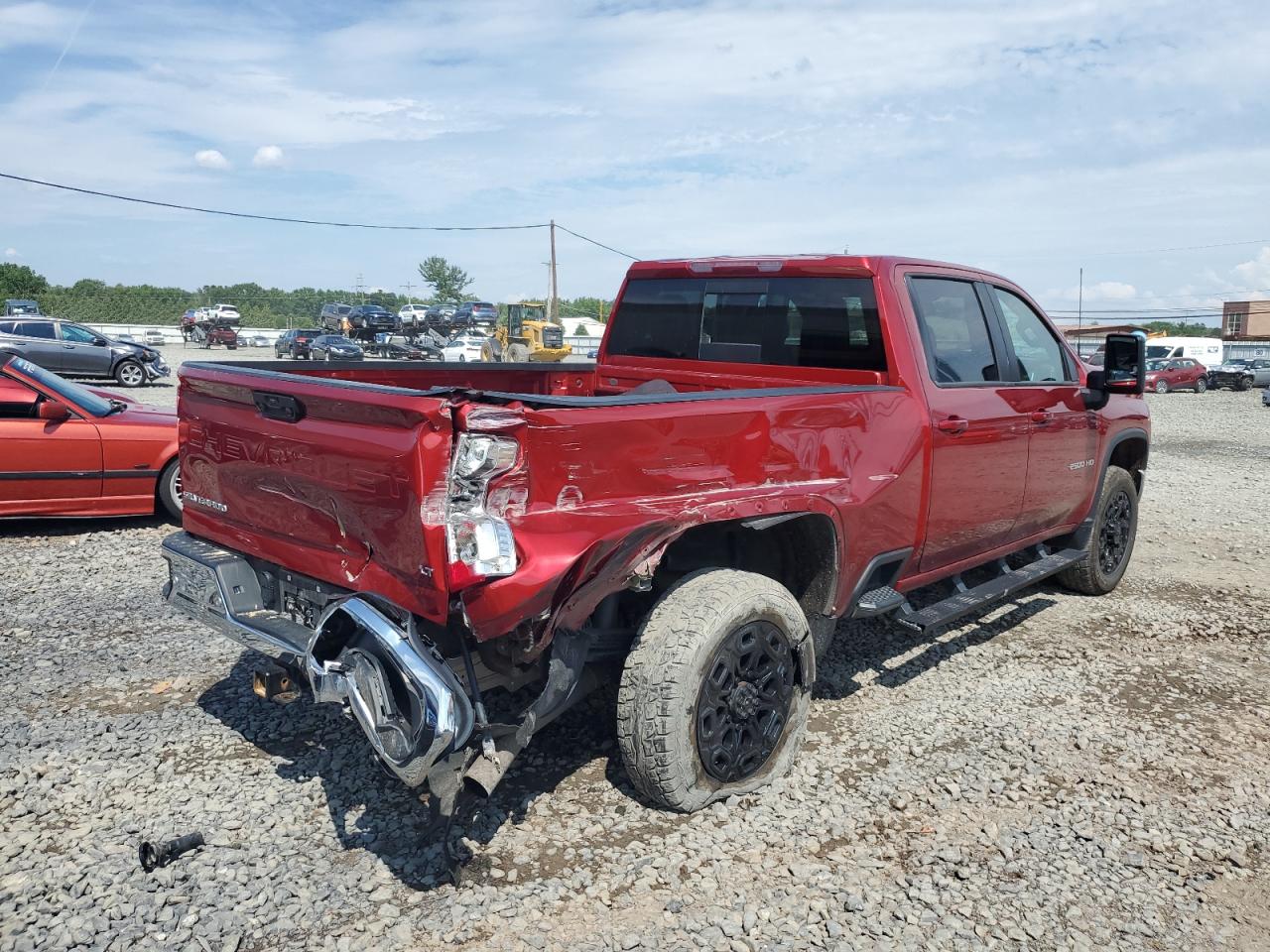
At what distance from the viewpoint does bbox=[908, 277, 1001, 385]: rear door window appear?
14.9 feet

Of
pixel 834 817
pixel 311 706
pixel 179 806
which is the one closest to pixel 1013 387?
pixel 834 817

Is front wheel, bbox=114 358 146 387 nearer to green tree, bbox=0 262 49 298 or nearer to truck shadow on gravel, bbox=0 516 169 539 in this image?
truck shadow on gravel, bbox=0 516 169 539

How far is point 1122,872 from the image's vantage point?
3.23 m

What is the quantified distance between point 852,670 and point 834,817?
5.19ft

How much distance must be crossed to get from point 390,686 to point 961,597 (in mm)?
2978

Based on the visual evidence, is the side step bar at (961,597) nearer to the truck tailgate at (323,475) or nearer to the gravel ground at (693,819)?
the gravel ground at (693,819)

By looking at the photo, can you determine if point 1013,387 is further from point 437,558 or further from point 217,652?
point 217,652

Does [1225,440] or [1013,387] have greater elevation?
[1013,387]

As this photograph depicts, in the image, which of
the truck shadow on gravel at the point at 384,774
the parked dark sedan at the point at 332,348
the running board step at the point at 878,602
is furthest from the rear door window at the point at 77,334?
the running board step at the point at 878,602

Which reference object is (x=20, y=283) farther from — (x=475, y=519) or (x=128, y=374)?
(x=475, y=519)

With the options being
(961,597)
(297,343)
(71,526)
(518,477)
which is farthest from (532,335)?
(518,477)

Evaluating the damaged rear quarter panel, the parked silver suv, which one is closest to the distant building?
the parked silver suv

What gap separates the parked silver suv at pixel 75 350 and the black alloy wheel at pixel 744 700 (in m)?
22.9

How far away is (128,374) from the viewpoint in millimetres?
23875
